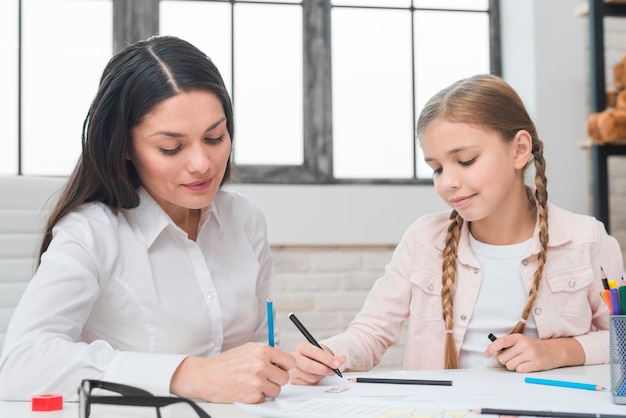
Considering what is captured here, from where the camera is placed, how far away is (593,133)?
2438mm

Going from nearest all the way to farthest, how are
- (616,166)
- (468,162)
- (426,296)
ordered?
(468,162) → (426,296) → (616,166)

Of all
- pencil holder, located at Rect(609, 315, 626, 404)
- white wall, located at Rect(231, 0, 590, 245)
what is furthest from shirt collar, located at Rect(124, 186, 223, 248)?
white wall, located at Rect(231, 0, 590, 245)

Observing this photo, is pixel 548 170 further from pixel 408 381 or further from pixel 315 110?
pixel 408 381

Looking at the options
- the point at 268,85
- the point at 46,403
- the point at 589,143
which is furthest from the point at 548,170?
the point at 46,403

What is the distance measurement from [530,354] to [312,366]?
399 mm

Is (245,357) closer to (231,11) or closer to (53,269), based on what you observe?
(53,269)

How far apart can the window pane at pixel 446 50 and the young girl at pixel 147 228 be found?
159cm

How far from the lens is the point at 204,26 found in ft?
8.82

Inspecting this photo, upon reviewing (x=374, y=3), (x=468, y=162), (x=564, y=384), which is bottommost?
(x=564, y=384)

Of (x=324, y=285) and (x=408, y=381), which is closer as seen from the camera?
(x=408, y=381)

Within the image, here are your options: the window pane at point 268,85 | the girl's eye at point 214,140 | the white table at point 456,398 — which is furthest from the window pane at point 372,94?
the white table at point 456,398

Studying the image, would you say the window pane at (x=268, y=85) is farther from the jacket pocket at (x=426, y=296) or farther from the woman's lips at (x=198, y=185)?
the woman's lips at (x=198, y=185)

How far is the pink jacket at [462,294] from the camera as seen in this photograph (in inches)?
58.0

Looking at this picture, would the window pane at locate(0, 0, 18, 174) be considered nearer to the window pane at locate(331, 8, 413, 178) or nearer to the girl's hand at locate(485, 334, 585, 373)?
the window pane at locate(331, 8, 413, 178)
